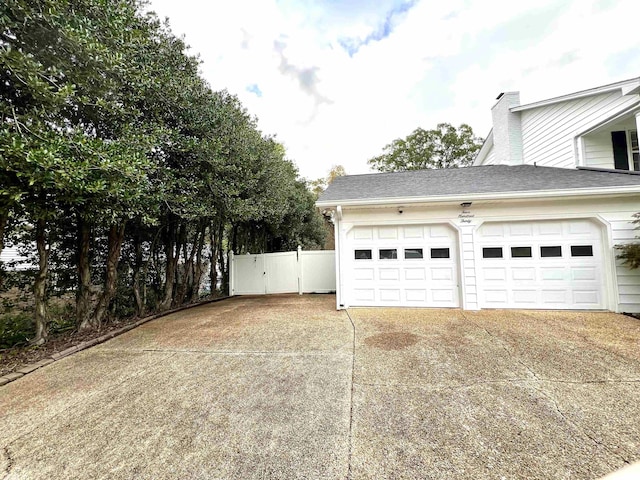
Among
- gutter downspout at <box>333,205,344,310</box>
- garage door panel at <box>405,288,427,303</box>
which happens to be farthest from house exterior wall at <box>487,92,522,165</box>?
gutter downspout at <box>333,205,344,310</box>

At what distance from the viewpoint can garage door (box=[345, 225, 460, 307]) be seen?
6.43 metres

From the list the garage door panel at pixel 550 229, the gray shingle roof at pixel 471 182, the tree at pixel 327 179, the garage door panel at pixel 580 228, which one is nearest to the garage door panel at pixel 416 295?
the gray shingle roof at pixel 471 182

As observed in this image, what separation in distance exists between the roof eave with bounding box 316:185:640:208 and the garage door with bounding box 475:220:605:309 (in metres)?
0.67

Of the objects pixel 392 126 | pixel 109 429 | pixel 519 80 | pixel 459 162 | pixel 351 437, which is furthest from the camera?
pixel 459 162

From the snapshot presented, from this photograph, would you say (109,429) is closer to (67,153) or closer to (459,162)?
(67,153)

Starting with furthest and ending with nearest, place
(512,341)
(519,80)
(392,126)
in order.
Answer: (392,126) → (519,80) → (512,341)

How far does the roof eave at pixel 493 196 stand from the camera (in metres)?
5.47

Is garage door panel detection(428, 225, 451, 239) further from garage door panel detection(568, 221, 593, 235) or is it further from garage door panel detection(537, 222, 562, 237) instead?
garage door panel detection(568, 221, 593, 235)

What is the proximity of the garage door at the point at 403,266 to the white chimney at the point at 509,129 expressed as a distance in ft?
18.4

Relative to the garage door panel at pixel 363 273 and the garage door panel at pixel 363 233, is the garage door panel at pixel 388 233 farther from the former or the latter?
the garage door panel at pixel 363 273

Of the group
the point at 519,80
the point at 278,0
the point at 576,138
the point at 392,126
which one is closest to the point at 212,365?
the point at 278,0

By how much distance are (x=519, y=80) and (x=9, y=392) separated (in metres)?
→ 16.2

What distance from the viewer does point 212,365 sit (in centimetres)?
367

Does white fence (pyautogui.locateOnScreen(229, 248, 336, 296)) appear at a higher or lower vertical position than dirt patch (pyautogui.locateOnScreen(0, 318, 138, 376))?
higher
